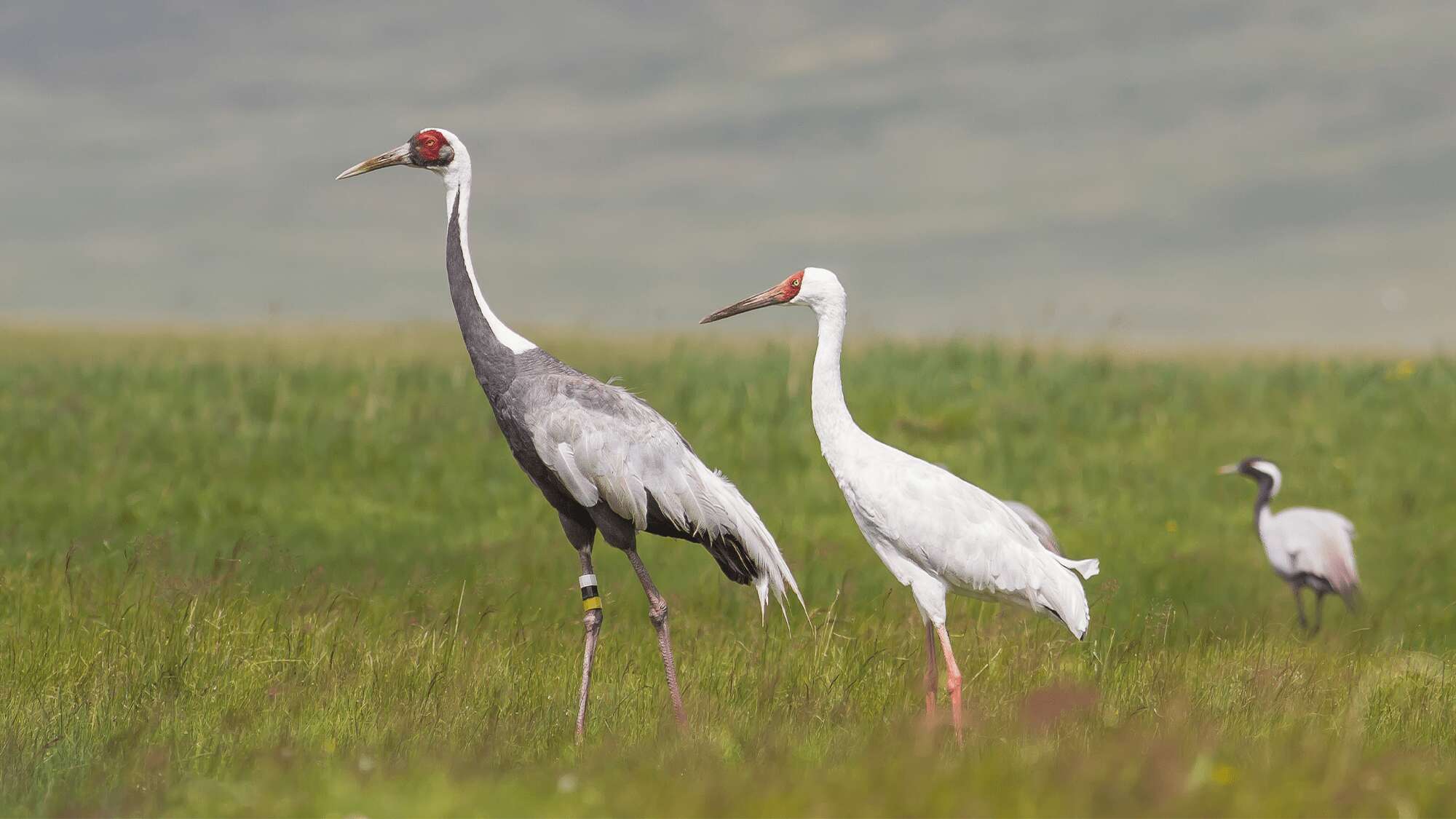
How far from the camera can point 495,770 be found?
497cm

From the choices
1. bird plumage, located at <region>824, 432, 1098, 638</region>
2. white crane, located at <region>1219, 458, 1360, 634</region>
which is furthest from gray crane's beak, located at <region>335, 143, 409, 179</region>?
white crane, located at <region>1219, 458, 1360, 634</region>

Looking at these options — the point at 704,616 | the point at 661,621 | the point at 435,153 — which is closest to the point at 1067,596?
the point at 661,621

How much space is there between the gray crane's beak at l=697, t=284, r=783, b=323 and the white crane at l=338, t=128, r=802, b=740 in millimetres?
Result: 687

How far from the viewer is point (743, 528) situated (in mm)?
6414

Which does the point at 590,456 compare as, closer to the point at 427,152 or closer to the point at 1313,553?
the point at 427,152

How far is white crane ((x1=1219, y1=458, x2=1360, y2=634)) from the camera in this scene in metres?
10.1

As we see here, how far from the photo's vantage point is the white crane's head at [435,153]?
6668 millimetres

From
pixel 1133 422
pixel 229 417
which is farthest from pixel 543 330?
pixel 1133 422

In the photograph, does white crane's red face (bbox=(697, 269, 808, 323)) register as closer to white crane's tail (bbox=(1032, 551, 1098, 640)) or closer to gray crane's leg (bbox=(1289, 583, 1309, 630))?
white crane's tail (bbox=(1032, 551, 1098, 640))

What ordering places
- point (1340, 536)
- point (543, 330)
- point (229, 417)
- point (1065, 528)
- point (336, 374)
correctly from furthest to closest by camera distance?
1. point (543, 330)
2. point (336, 374)
3. point (229, 417)
4. point (1065, 528)
5. point (1340, 536)

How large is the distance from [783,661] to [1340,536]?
5607mm

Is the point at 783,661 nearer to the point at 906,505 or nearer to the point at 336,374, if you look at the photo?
the point at 906,505

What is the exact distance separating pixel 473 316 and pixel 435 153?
941 millimetres

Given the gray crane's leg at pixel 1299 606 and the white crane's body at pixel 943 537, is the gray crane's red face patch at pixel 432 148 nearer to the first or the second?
the white crane's body at pixel 943 537
